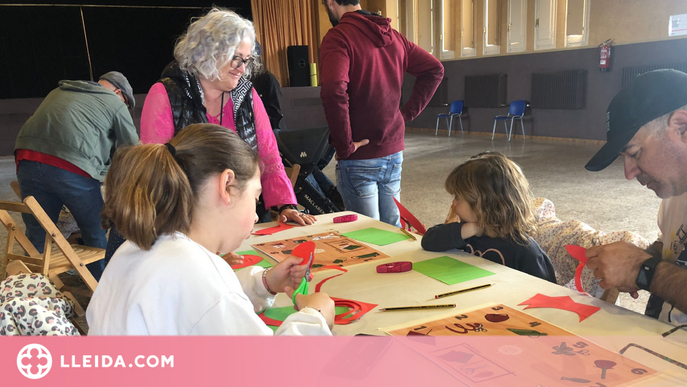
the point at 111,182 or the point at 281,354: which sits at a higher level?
the point at 111,182

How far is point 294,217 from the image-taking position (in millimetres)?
2203

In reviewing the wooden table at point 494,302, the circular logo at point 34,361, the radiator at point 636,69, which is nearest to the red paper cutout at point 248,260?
the wooden table at point 494,302

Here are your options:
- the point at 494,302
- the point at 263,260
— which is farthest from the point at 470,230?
the point at 263,260

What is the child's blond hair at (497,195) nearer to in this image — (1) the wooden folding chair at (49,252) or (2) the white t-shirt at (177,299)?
(2) the white t-shirt at (177,299)

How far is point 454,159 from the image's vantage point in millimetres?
7863

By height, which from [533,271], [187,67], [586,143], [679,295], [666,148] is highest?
[187,67]

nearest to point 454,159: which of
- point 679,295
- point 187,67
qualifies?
point 187,67

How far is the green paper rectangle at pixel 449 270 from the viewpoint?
149 centimetres

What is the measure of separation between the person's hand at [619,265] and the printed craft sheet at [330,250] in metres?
0.65

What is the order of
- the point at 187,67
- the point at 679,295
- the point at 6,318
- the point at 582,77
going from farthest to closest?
1. the point at 582,77
2. the point at 187,67
3. the point at 6,318
4. the point at 679,295

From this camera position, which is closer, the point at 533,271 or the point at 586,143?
the point at 533,271

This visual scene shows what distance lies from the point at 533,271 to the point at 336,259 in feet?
2.04

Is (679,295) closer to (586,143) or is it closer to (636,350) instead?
(636,350)

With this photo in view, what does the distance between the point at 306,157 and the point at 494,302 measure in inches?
92.4
